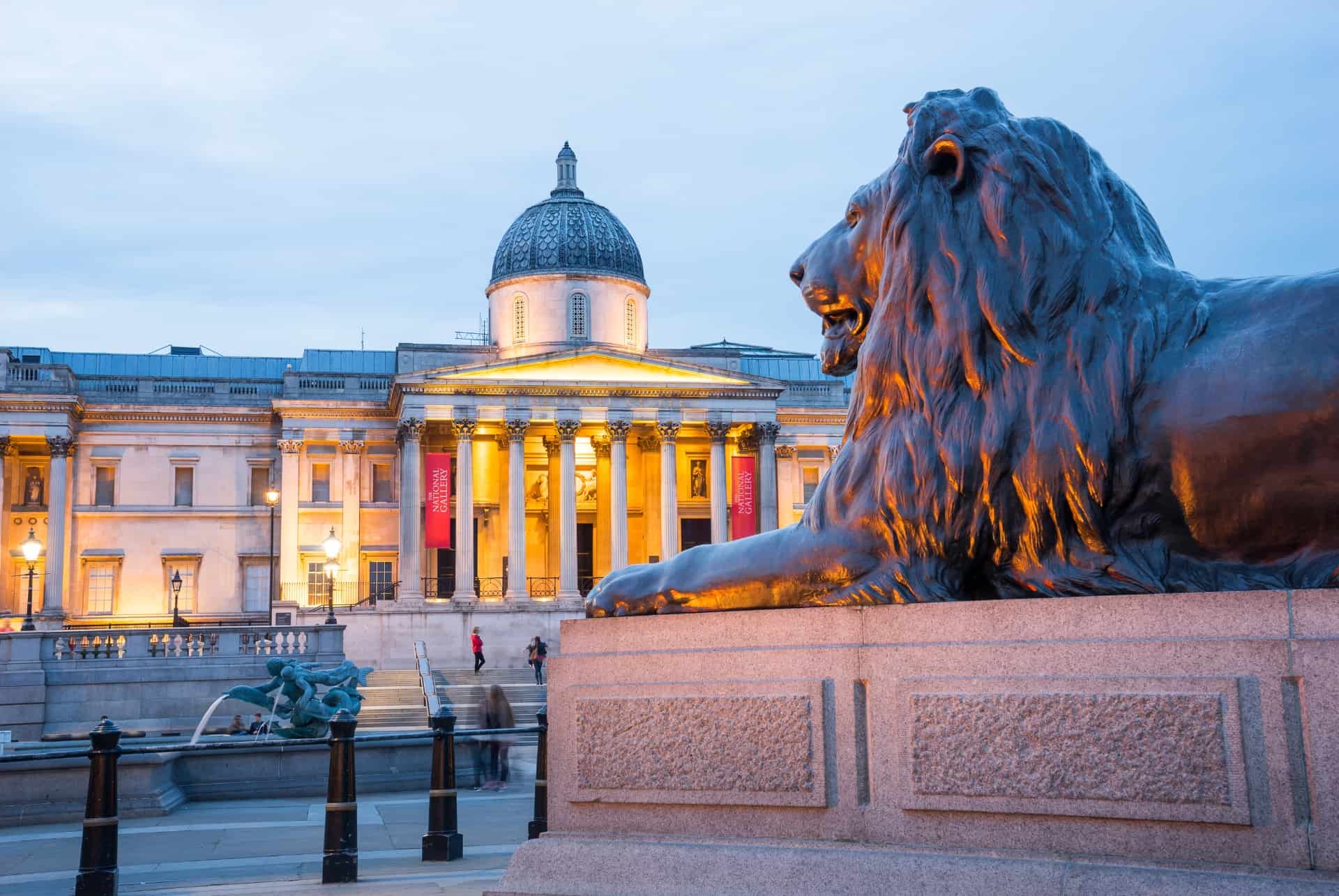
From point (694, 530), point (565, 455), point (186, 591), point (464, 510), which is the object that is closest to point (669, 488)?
point (565, 455)

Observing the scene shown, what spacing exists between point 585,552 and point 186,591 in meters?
14.9

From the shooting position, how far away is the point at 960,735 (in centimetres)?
332

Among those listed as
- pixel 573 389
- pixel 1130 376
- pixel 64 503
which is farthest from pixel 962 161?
pixel 64 503

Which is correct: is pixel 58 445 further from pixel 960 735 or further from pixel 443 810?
pixel 960 735

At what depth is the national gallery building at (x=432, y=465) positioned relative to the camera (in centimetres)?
4741

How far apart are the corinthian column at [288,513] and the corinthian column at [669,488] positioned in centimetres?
1307

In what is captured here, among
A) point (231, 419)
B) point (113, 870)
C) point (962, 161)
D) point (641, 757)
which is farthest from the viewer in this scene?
point (231, 419)

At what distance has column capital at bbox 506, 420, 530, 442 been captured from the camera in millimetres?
47406

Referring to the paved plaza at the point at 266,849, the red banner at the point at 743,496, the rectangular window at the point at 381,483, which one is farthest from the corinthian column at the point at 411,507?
the paved plaza at the point at 266,849

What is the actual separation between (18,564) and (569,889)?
5043cm

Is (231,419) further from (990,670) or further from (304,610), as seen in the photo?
(990,670)

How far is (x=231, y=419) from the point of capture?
51.2 metres

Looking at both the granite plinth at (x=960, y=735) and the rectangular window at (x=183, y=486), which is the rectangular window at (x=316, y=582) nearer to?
the rectangular window at (x=183, y=486)

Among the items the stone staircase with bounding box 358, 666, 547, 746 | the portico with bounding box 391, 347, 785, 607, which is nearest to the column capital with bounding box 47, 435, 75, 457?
the portico with bounding box 391, 347, 785, 607
